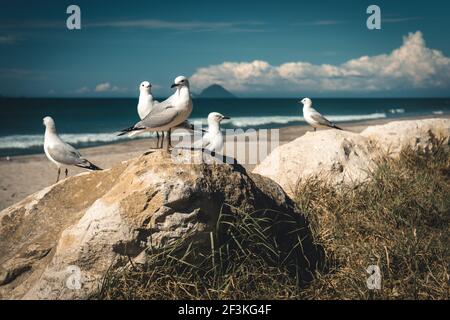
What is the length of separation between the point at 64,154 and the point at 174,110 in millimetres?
4006

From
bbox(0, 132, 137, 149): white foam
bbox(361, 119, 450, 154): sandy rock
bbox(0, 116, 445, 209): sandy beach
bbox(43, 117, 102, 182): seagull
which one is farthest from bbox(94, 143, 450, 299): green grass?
bbox(0, 132, 137, 149): white foam

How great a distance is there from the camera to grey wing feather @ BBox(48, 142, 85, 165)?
8.85m

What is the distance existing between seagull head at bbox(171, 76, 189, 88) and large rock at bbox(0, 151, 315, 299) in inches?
47.7

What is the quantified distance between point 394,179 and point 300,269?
2.75 metres

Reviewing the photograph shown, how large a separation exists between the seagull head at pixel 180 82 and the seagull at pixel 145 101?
1.66m

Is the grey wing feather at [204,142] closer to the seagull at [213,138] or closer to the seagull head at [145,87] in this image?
the seagull at [213,138]

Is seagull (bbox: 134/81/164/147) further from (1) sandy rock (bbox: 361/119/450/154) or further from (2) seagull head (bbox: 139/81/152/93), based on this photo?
(1) sandy rock (bbox: 361/119/450/154)

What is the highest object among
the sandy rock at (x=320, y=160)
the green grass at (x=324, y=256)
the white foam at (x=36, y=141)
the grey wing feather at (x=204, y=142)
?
the white foam at (x=36, y=141)

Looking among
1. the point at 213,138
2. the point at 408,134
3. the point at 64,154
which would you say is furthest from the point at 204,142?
the point at 408,134

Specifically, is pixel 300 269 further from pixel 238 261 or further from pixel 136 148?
pixel 136 148

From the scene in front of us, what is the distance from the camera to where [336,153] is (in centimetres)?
759

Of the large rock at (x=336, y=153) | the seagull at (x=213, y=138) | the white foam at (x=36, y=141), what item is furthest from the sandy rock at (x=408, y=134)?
the white foam at (x=36, y=141)

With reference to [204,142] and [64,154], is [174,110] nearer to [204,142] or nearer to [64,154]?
[204,142]

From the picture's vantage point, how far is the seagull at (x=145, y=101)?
7.56 m
